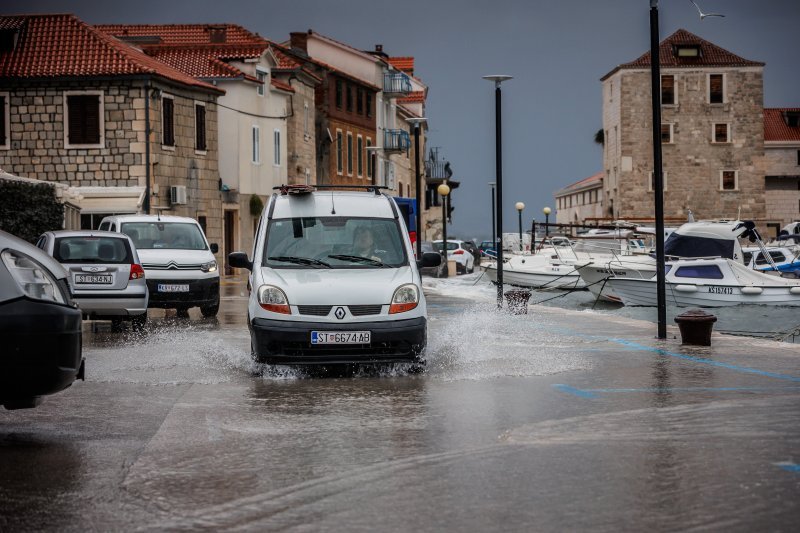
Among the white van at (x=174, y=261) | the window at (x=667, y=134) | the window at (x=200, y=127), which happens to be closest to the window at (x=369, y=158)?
the window at (x=667, y=134)

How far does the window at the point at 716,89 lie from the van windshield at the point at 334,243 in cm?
8490

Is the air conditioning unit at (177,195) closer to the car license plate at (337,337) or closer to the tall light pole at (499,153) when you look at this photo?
the tall light pole at (499,153)

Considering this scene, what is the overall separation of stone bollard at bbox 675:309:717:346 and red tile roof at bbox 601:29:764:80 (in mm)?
78531

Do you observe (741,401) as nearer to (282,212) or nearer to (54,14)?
(282,212)

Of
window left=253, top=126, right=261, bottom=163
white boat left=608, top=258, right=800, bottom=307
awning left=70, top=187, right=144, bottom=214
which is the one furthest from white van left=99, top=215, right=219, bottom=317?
window left=253, top=126, right=261, bottom=163

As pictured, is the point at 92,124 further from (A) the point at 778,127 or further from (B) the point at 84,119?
(A) the point at 778,127

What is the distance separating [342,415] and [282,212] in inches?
181

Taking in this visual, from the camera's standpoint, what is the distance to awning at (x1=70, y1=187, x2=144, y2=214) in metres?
45.1

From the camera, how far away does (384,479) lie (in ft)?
24.5

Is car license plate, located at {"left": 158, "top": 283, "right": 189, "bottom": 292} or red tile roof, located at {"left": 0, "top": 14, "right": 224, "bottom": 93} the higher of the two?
red tile roof, located at {"left": 0, "top": 14, "right": 224, "bottom": 93}

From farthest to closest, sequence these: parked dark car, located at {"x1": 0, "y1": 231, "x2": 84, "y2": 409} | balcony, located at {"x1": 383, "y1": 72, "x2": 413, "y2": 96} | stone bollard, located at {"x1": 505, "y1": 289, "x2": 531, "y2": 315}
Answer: balcony, located at {"x1": 383, "y1": 72, "x2": 413, "y2": 96}
stone bollard, located at {"x1": 505, "y1": 289, "x2": 531, "y2": 315}
parked dark car, located at {"x1": 0, "y1": 231, "x2": 84, "y2": 409}

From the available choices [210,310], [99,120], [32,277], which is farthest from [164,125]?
[32,277]

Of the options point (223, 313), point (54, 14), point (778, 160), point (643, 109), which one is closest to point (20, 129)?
point (54, 14)

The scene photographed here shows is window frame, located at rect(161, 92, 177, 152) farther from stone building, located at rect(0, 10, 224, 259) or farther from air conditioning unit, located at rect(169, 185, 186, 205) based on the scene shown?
air conditioning unit, located at rect(169, 185, 186, 205)
